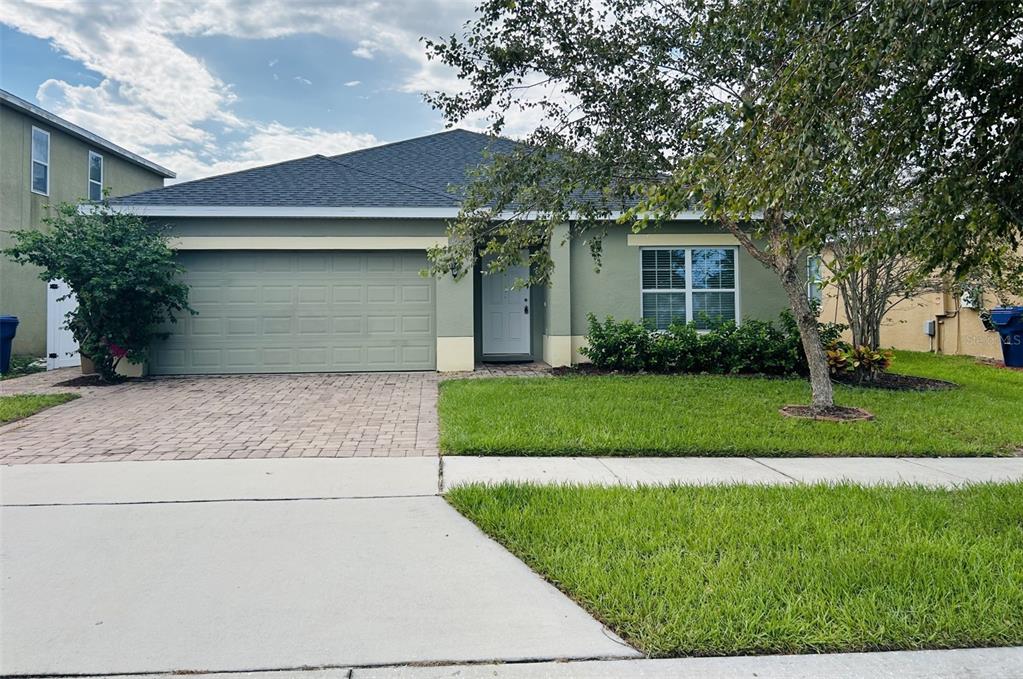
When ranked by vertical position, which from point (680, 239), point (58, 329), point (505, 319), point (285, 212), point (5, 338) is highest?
point (285, 212)

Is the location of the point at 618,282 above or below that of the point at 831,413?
above

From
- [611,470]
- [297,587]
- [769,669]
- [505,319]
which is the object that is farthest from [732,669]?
[505,319]

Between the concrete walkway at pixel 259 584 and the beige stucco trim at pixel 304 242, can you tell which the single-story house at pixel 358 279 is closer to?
the beige stucco trim at pixel 304 242

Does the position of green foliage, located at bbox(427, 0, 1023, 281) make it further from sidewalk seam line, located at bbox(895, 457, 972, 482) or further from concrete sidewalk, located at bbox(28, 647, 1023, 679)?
concrete sidewalk, located at bbox(28, 647, 1023, 679)

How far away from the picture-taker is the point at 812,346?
822cm

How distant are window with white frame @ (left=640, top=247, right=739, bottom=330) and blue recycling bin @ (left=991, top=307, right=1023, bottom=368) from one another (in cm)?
520

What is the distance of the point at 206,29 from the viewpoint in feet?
37.4

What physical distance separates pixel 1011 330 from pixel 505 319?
33.7ft

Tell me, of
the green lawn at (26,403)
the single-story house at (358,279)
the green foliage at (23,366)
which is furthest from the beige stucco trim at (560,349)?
the green foliage at (23,366)

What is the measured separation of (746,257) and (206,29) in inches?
442

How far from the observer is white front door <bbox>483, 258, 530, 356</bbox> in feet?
45.4

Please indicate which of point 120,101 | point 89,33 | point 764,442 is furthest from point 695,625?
point 120,101

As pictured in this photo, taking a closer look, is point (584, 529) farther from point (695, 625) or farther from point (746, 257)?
point (746, 257)

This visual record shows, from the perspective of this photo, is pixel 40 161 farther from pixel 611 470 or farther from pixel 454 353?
pixel 611 470
